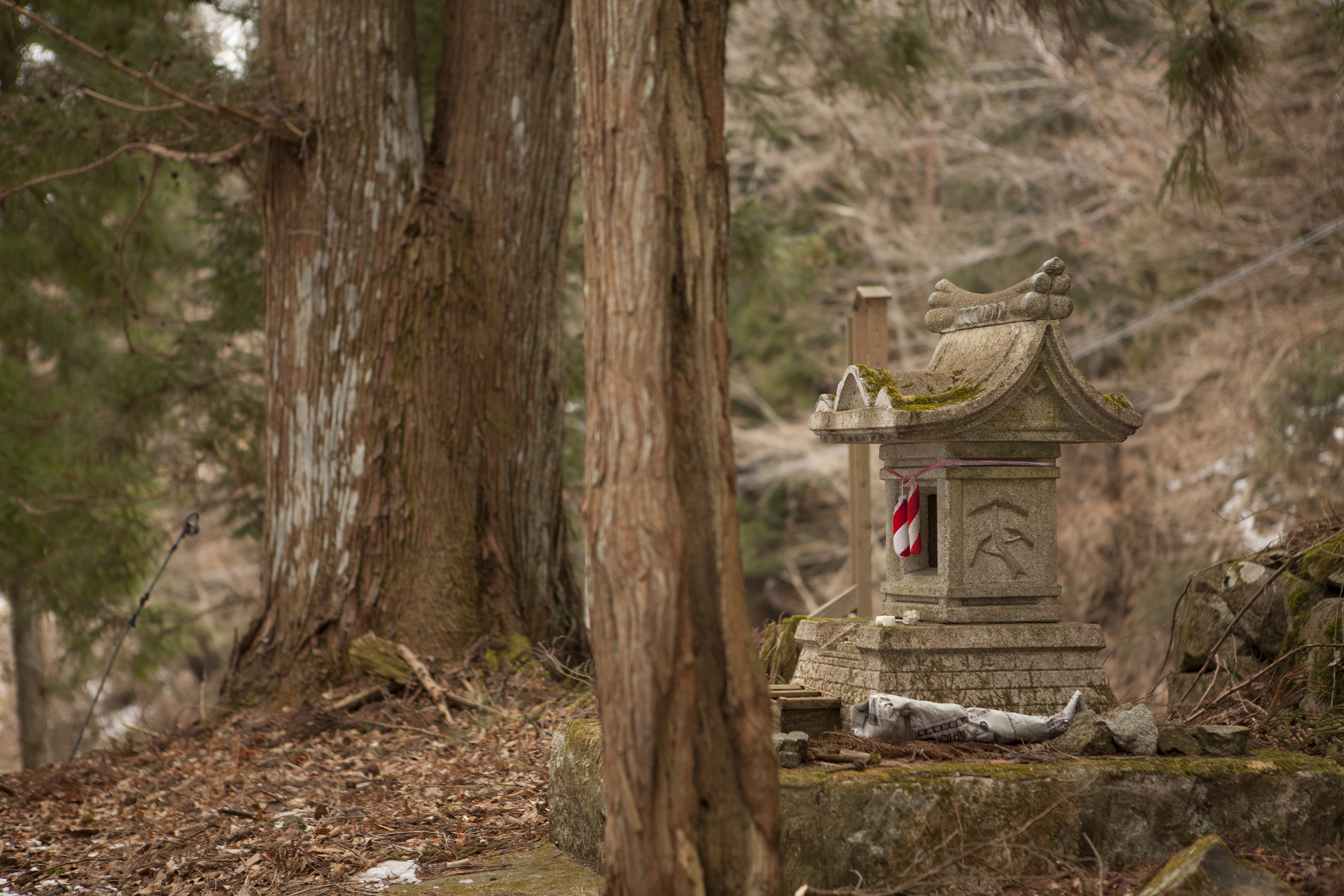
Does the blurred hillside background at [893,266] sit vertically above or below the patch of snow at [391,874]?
above

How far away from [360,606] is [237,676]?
2.79ft

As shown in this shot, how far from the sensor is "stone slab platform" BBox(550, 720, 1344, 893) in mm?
3566

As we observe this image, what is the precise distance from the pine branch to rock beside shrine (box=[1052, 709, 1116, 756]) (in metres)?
5.17

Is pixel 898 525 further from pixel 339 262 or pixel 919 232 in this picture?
pixel 919 232

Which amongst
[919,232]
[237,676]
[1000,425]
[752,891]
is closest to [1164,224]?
[919,232]

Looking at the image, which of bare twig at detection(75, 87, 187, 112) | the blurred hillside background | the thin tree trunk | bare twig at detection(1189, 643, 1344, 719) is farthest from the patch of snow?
the thin tree trunk

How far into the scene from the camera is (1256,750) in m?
4.20

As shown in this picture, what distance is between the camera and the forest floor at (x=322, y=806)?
13.1ft

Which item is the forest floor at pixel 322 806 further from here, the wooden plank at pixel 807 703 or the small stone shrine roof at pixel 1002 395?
the small stone shrine roof at pixel 1002 395

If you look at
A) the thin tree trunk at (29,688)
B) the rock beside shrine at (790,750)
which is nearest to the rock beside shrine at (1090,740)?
the rock beside shrine at (790,750)

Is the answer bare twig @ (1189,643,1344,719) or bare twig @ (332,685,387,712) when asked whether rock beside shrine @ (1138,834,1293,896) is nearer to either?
bare twig @ (1189,643,1344,719)

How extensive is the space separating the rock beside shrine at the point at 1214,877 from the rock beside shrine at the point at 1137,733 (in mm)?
586

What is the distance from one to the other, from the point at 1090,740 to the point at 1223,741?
52 cm

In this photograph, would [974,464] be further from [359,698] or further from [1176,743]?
[359,698]
